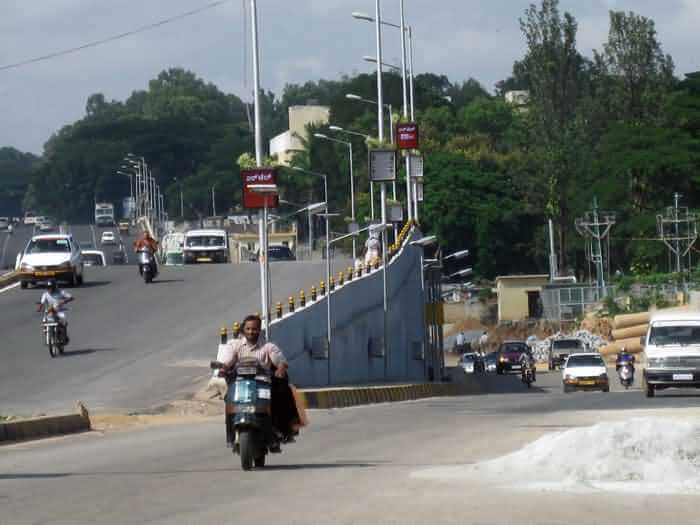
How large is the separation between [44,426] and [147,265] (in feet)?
105

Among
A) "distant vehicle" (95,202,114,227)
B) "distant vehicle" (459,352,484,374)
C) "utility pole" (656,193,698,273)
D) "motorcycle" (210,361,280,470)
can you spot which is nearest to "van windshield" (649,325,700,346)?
"motorcycle" (210,361,280,470)

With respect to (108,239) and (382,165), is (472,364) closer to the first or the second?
(382,165)

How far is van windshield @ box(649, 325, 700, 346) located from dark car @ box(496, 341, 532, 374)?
111 ft

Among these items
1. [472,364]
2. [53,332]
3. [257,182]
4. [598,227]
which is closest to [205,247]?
[472,364]

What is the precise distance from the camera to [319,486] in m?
13.0

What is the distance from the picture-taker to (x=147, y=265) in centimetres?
5331

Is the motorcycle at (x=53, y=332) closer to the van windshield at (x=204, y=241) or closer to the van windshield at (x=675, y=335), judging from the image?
the van windshield at (x=675, y=335)

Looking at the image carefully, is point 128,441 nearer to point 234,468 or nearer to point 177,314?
point 234,468

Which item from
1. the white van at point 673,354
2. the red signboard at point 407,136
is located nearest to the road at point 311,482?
the white van at point 673,354

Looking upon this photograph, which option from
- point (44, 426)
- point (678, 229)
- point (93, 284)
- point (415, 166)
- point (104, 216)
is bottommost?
point (44, 426)

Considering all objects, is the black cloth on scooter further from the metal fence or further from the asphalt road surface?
the metal fence

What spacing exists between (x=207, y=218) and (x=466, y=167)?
65.8 metres

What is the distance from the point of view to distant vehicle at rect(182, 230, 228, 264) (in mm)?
71812

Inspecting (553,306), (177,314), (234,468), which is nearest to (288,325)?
(177,314)
